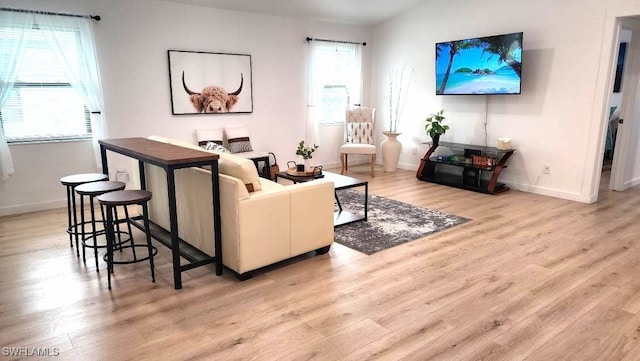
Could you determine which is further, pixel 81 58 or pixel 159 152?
pixel 81 58

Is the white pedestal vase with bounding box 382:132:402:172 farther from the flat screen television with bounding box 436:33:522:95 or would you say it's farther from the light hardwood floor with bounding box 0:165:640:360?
the light hardwood floor with bounding box 0:165:640:360

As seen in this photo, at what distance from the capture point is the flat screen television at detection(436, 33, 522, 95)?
5.33 meters

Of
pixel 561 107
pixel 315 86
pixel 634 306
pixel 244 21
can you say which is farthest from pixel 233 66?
pixel 634 306

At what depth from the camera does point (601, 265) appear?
3271mm

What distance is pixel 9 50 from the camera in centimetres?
442

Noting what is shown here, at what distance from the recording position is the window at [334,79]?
278 inches

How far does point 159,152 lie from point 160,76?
2857 millimetres

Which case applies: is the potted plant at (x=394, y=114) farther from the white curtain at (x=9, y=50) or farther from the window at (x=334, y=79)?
the white curtain at (x=9, y=50)

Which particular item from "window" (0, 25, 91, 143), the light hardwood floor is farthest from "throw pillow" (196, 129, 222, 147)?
the light hardwood floor

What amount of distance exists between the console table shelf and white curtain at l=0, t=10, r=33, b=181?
5.44m

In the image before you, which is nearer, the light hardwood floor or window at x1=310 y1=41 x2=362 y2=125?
the light hardwood floor

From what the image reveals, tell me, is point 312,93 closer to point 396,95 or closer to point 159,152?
point 396,95

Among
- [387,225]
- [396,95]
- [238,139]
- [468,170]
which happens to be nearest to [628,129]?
[468,170]

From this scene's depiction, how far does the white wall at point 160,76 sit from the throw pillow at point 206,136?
5.6 inches
